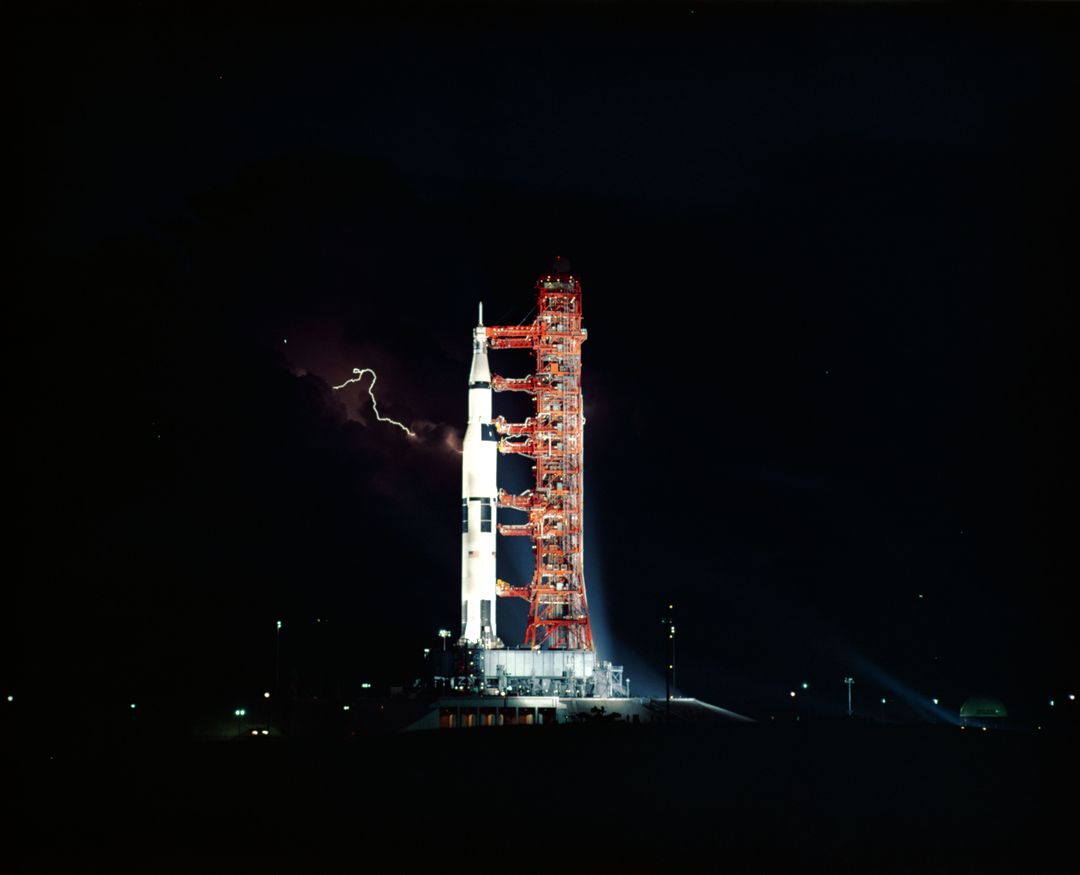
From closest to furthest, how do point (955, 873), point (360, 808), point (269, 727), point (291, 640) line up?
1. point (955, 873)
2. point (360, 808)
3. point (269, 727)
4. point (291, 640)

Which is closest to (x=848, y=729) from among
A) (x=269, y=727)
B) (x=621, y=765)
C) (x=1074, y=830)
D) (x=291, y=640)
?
(x=621, y=765)

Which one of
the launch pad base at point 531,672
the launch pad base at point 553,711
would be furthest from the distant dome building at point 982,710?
the launch pad base at point 531,672

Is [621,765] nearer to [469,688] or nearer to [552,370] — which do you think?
[469,688]

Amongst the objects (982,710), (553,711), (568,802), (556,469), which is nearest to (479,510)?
(556,469)

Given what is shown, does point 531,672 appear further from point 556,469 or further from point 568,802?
point 568,802

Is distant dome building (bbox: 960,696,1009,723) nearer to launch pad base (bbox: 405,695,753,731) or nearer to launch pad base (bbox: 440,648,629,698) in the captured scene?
launch pad base (bbox: 405,695,753,731)
